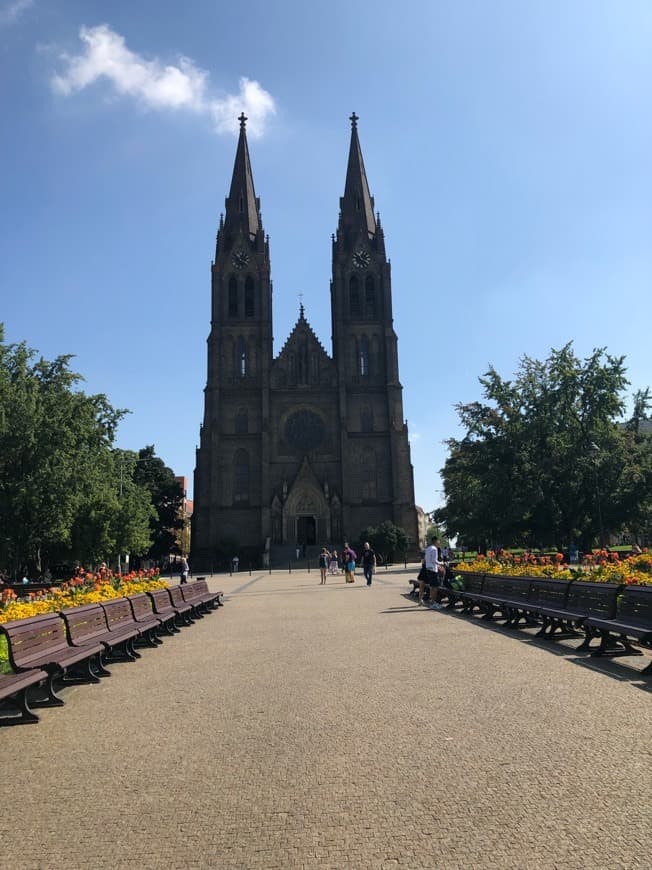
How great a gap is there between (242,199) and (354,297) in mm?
14327

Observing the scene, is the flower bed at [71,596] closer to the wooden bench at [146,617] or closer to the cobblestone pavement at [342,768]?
the wooden bench at [146,617]

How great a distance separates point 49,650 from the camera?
7348mm

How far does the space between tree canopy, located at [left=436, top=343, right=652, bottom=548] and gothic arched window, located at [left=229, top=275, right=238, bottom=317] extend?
88.8 feet

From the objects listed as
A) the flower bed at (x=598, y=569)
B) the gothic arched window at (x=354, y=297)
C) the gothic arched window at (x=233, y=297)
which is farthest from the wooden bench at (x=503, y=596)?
the gothic arched window at (x=233, y=297)

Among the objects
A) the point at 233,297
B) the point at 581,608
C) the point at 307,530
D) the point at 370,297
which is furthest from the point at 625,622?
the point at 233,297

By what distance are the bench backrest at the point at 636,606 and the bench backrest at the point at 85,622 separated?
6846 millimetres

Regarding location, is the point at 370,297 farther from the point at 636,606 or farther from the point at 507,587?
the point at 636,606

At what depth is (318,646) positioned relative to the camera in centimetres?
1024

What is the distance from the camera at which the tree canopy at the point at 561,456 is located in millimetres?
34156

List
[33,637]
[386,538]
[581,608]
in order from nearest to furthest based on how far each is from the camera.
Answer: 1. [33,637]
2. [581,608]
3. [386,538]

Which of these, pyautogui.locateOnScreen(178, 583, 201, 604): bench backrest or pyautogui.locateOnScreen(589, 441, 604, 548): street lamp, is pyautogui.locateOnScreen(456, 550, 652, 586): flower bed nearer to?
pyautogui.locateOnScreen(178, 583, 201, 604): bench backrest

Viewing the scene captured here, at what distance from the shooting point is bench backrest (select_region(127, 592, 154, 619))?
11.2 metres

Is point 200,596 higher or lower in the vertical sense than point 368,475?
lower

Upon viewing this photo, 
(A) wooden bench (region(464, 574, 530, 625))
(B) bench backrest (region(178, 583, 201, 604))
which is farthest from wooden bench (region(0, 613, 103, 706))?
(A) wooden bench (region(464, 574, 530, 625))
